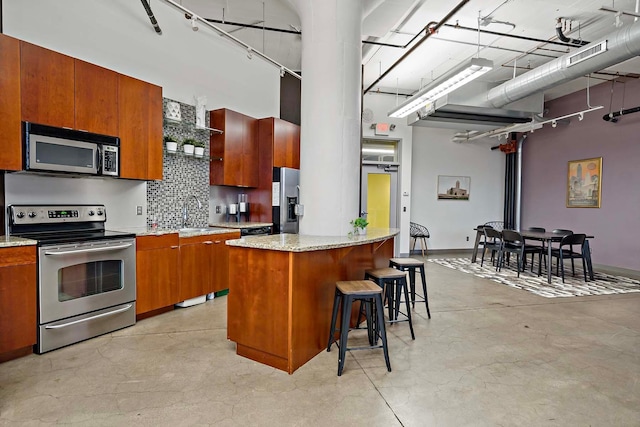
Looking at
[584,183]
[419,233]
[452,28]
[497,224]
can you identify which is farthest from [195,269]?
[497,224]

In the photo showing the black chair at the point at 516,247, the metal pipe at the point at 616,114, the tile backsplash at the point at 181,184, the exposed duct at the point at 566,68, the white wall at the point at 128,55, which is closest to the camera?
the white wall at the point at 128,55

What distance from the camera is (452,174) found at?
365 inches

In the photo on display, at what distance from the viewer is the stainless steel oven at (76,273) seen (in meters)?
2.87

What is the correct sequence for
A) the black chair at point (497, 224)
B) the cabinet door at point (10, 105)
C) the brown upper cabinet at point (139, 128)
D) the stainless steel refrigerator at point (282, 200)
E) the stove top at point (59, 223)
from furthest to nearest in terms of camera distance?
the black chair at point (497, 224), the stainless steel refrigerator at point (282, 200), the brown upper cabinet at point (139, 128), the stove top at point (59, 223), the cabinet door at point (10, 105)

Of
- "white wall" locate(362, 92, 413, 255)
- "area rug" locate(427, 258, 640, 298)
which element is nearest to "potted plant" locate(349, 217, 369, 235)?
"area rug" locate(427, 258, 640, 298)

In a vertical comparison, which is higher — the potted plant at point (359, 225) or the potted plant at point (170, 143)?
the potted plant at point (170, 143)

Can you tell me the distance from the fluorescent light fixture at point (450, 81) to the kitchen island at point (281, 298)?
3.22 meters

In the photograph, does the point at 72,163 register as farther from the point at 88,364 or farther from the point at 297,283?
the point at 297,283

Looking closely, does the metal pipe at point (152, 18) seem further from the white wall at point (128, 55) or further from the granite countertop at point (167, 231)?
the granite countertop at point (167, 231)

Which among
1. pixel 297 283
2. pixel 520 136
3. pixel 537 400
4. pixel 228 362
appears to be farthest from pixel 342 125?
pixel 520 136

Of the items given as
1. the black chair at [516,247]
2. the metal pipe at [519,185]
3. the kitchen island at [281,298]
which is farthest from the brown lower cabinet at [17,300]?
the metal pipe at [519,185]

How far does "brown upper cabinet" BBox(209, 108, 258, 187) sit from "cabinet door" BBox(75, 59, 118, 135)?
5.18 feet

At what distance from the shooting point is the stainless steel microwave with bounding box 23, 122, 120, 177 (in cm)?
294

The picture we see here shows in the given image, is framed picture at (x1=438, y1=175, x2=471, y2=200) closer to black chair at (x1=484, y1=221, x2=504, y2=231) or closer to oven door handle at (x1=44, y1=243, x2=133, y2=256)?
black chair at (x1=484, y1=221, x2=504, y2=231)
